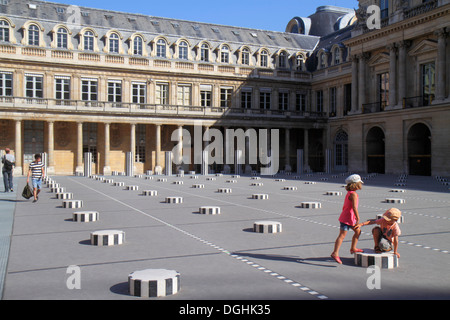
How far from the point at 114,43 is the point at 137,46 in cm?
262

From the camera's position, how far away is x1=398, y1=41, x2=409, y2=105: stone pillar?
150 ft

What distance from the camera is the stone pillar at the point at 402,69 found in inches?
1802

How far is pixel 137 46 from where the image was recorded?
55.9 meters

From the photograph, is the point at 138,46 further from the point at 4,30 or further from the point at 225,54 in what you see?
the point at 4,30

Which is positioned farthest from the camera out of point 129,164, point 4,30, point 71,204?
point 4,30

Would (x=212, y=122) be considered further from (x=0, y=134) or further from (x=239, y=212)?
(x=239, y=212)

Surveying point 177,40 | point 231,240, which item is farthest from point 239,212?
point 177,40

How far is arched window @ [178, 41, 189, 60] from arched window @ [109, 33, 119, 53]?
7.31 meters

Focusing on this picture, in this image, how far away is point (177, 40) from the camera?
57.7 meters

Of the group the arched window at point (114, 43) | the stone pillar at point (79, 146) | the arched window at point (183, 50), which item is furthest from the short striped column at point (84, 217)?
the arched window at point (183, 50)

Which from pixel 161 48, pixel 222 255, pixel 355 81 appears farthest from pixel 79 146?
pixel 222 255

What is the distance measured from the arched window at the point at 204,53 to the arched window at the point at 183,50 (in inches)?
76.5
